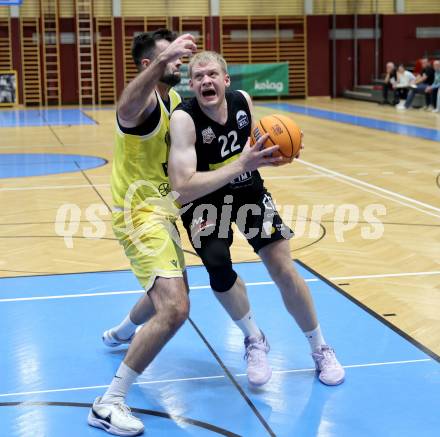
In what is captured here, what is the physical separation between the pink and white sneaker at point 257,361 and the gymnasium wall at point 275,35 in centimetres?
2491

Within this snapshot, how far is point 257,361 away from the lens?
4445 millimetres

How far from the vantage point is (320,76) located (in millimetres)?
29750

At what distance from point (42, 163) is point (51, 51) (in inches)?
610

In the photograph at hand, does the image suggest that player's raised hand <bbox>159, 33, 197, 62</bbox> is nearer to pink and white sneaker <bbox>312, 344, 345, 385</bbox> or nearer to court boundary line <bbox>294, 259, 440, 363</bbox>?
pink and white sneaker <bbox>312, 344, 345, 385</bbox>

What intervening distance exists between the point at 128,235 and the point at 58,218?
515cm

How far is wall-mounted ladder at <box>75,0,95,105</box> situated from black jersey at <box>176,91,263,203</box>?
2435 centimetres

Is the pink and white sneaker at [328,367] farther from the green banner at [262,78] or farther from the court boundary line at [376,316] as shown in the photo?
the green banner at [262,78]

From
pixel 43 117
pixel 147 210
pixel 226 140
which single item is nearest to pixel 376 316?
pixel 226 140

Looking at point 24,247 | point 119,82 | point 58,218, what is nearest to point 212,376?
point 24,247

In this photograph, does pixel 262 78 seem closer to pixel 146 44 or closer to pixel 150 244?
pixel 146 44

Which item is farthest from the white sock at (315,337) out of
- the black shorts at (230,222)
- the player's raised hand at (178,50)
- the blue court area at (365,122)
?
the blue court area at (365,122)

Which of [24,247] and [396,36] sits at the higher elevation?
[396,36]

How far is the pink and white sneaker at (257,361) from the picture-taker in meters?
4.37

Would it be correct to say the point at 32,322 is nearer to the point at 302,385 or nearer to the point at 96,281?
the point at 96,281
